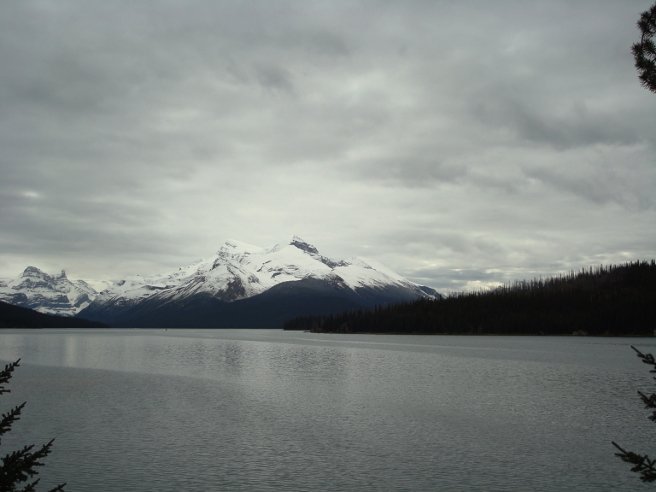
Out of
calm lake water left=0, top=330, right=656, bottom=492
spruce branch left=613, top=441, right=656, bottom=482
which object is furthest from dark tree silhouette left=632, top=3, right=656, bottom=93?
calm lake water left=0, top=330, right=656, bottom=492

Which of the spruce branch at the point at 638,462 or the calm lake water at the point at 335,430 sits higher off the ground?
the spruce branch at the point at 638,462

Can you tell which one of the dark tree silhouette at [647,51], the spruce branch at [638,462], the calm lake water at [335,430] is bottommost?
the calm lake water at [335,430]

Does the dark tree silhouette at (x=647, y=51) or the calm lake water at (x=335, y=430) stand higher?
the dark tree silhouette at (x=647, y=51)

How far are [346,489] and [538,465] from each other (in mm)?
10863

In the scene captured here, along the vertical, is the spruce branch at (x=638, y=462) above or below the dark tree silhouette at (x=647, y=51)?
below

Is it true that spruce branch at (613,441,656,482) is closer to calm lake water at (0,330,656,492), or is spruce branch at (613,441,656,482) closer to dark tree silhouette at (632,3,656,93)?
dark tree silhouette at (632,3,656,93)

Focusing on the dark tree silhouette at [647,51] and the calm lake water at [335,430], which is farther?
the calm lake water at [335,430]

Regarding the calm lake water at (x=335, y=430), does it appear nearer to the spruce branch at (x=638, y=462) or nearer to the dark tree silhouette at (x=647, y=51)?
the spruce branch at (x=638, y=462)

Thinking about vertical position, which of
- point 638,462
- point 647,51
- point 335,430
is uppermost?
point 647,51

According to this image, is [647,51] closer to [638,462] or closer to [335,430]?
[638,462]

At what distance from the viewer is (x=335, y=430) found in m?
39.8

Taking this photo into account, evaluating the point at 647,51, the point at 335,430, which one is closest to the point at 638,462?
the point at 647,51

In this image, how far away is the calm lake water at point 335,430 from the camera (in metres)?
28.2

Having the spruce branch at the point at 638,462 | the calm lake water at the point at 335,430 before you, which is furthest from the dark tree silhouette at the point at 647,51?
the calm lake water at the point at 335,430
